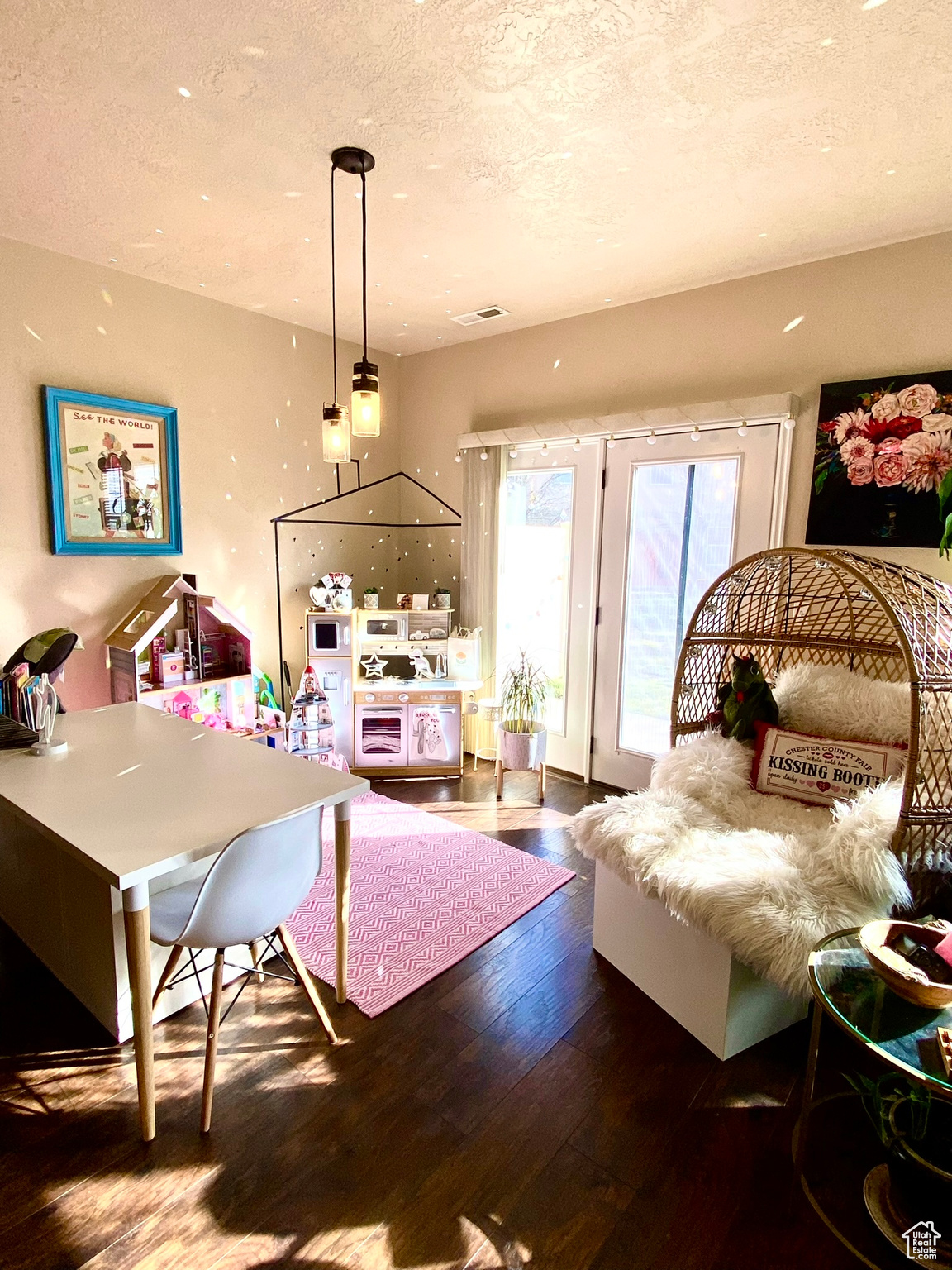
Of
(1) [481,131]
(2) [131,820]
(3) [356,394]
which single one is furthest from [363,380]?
(2) [131,820]

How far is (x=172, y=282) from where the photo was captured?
3.12m

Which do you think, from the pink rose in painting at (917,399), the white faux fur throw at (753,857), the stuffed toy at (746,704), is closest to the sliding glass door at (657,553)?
the pink rose in painting at (917,399)

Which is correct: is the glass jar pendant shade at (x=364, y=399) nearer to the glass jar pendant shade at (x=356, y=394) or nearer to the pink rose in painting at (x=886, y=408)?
the glass jar pendant shade at (x=356, y=394)

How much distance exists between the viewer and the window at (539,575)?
12.4ft

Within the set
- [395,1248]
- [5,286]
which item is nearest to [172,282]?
[5,286]

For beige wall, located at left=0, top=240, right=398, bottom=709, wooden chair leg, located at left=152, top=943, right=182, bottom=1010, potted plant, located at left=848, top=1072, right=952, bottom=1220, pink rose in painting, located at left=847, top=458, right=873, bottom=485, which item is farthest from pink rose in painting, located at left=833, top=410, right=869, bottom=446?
wooden chair leg, located at left=152, top=943, right=182, bottom=1010

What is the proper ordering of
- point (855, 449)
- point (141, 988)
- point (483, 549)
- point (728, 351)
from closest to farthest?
point (141, 988)
point (855, 449)
point (728, 351)
point (483, 549)

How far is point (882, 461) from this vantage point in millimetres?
2607

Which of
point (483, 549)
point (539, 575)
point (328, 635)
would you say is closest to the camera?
point (328, 635)

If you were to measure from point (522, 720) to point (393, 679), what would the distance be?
33.0 inches

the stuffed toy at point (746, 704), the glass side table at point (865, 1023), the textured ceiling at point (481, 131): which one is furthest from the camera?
the stuffed toy at point (746, 704)

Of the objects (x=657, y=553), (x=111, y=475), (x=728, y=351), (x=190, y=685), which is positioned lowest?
(x=190, y=685)

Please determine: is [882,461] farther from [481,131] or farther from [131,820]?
[131,820]

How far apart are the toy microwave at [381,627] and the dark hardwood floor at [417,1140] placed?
2.14 m
